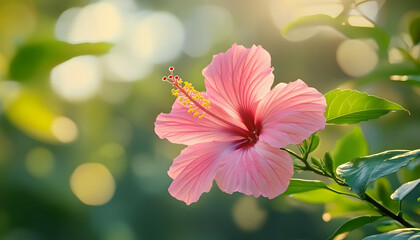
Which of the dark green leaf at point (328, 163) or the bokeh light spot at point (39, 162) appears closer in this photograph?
the dark green leaf at point (328, 163)

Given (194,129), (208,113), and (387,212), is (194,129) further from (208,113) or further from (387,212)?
(387,212)

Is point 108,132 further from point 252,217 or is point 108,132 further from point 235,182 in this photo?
point 235,182

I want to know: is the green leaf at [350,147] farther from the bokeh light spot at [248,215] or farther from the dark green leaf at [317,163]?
the bokeh light spot at [248,215]

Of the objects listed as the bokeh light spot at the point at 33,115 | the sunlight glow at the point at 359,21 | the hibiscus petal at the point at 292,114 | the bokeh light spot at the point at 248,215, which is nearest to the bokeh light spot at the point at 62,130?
the bokeh light spot at the point at 33,115

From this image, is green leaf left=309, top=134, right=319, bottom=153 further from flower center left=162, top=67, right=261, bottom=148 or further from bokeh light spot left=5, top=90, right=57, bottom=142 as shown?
bokeh light spot left=5, top=90, right=57, bottom=142

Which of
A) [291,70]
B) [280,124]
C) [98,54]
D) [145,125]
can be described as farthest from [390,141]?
[145,125]

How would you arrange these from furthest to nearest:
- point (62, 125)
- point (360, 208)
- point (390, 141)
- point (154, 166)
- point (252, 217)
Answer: point (252, 217) → point (154, 166) → point (390, 141) → point (360, 208) → point (62, 125)
